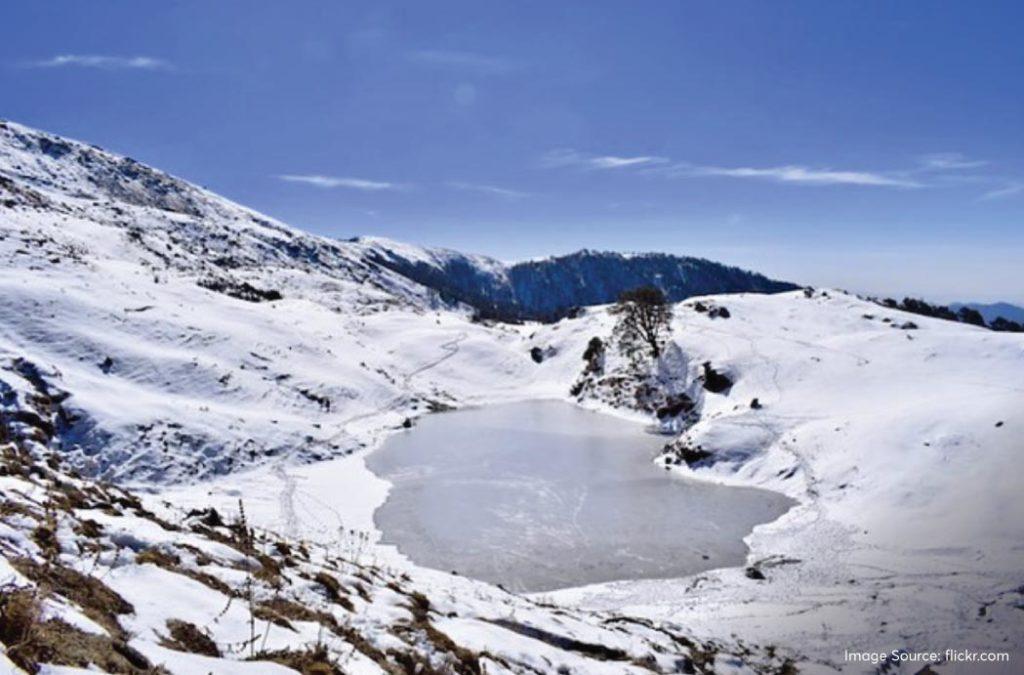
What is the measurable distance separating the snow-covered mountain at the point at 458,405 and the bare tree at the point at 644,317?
3.36m

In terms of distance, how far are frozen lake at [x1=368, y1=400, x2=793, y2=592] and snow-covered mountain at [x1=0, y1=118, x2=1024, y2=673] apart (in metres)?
1.53

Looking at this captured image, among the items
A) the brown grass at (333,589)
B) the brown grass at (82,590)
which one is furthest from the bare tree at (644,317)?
the brown grass at (82,590)

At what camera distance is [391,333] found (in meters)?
89.8

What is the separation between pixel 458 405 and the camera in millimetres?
67438

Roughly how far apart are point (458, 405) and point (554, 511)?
3755 centimetres

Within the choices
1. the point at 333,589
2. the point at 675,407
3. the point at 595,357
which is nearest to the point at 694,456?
the point at 675,407

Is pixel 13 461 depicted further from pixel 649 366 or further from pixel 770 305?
pixel 770 305

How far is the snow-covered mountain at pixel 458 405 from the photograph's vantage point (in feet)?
34.5

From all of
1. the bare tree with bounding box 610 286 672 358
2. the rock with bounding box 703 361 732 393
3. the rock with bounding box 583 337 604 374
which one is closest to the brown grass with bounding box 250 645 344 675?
the rock with bounding box 703 361 732 393

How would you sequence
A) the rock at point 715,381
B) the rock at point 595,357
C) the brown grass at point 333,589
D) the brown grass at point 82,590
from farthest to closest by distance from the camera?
1. the rock at point 595,357
2. the rock at point 715,381
3. the brown grass at point 333,589
4. the brown grass at point 82,590

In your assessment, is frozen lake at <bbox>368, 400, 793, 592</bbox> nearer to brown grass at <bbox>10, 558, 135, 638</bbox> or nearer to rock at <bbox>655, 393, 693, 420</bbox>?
rock at <bbox>655, 393, 693, 420</bbox>

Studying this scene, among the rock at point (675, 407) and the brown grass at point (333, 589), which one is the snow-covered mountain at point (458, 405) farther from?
the rock at point (675, 407)

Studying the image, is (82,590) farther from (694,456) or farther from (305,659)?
(694,456)

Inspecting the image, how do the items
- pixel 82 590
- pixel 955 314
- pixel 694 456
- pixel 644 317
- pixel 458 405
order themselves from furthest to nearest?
pixel 955 314
pixel 644 317
pixel 458 405
pixel 694 456
pixel 82 590
